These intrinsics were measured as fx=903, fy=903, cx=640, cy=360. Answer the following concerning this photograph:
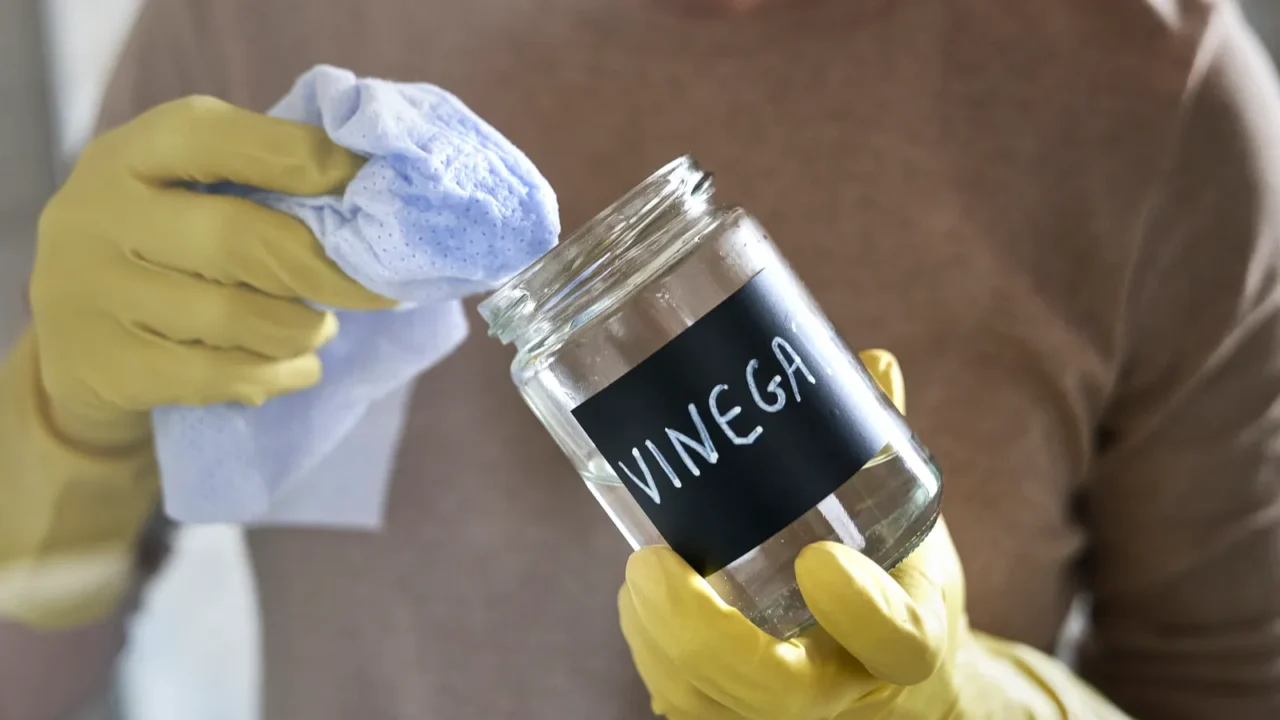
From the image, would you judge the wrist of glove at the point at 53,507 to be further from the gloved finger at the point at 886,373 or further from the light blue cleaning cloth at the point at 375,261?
the gloved finger at the point at 886,373

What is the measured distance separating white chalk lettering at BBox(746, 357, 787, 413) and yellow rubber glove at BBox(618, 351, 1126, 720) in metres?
0.05

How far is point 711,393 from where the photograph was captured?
0.28 m

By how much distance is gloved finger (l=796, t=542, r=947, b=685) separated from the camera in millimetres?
293

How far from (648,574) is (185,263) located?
211 millimetres

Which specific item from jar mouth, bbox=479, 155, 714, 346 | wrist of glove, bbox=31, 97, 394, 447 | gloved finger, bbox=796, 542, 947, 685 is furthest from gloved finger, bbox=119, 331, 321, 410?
gloved finger, bbox=796, 542, 947, 685

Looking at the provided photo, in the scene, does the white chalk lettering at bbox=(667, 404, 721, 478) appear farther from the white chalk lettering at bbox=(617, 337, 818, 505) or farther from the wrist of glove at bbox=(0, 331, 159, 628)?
the wrist of glove at bbox=(0, 331, 159, 628)

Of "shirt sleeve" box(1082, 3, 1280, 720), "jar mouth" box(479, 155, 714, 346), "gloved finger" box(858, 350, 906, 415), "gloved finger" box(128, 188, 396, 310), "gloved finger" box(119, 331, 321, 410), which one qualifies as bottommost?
"shirt sleeve" box(1082, 3, 1280, 720)

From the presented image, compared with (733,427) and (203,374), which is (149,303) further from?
(733,427)

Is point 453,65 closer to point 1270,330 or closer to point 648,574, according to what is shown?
point 648,574

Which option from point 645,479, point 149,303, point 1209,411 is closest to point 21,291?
point 149,303

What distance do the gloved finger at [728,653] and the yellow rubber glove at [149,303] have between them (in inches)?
5.8

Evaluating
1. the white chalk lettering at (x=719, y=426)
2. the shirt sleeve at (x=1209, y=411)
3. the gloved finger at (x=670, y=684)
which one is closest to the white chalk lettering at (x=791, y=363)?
the white chalk lettering at (x=719, y=426)

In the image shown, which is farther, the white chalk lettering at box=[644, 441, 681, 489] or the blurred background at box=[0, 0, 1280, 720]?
the blurred background at box=[0, 0, 1280, 720]

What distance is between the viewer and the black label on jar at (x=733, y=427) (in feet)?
0.91
